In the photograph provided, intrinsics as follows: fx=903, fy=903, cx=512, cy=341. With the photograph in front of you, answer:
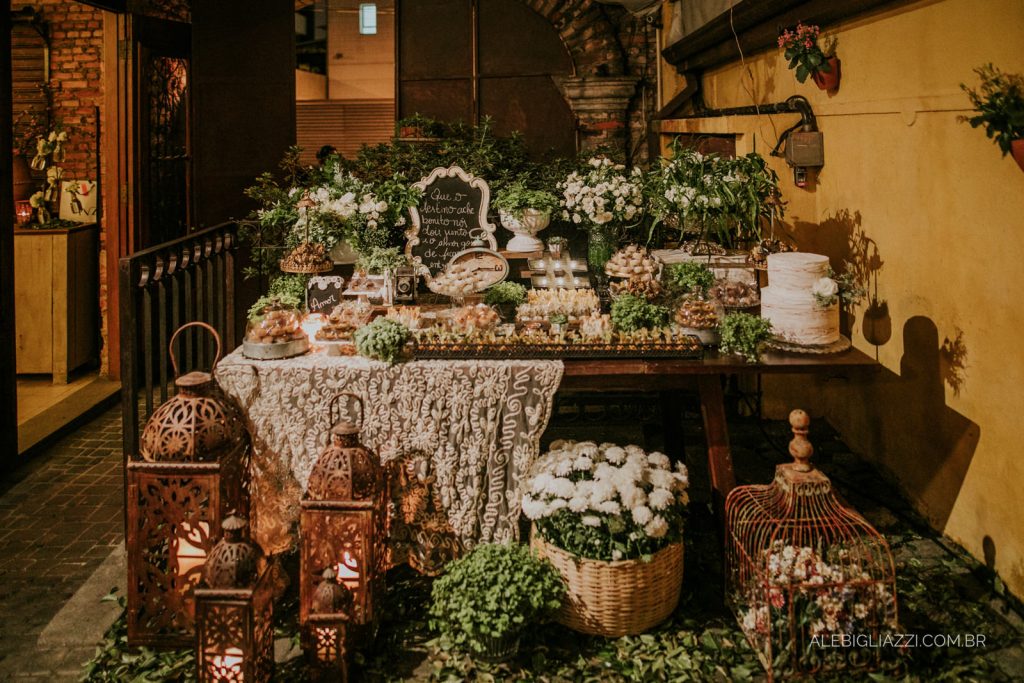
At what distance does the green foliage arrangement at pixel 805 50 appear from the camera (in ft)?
17.3

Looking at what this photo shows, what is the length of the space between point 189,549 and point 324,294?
166 cm

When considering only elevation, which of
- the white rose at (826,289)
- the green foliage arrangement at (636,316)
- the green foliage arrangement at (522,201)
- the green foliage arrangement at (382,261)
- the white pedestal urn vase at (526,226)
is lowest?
the green foliage arrangement at (636,316)

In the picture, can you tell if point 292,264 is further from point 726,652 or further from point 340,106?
point 340,106

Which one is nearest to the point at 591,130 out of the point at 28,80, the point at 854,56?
the point at 854,56

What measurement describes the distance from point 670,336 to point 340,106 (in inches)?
549

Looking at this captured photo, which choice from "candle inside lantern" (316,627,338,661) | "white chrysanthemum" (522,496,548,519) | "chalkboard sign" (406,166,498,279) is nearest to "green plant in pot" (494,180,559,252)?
"chalkboard sign" (406,166,498,279)

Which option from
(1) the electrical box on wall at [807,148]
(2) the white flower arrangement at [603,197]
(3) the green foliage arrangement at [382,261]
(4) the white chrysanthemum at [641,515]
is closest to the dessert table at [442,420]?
(4) the white chrysanthemum at [641,515]

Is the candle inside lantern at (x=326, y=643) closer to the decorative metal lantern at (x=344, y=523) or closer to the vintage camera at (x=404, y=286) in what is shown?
the decorative metal lantern at (x=344, y=523)

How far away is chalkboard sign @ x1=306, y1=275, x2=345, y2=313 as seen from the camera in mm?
4867

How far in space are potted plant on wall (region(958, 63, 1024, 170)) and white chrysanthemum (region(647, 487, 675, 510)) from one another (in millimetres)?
1844

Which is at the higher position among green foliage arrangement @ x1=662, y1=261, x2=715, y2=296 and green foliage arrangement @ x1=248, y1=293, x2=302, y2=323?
green foliage arrangement @ x1=662, y1=261, x2=715, y2=296

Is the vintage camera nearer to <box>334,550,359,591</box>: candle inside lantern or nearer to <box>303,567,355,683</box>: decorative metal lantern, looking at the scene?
<box>334,550,359,591</box>: candle inside lantern

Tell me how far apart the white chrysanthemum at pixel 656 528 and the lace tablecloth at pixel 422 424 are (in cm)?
66

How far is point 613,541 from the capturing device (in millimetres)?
3652
